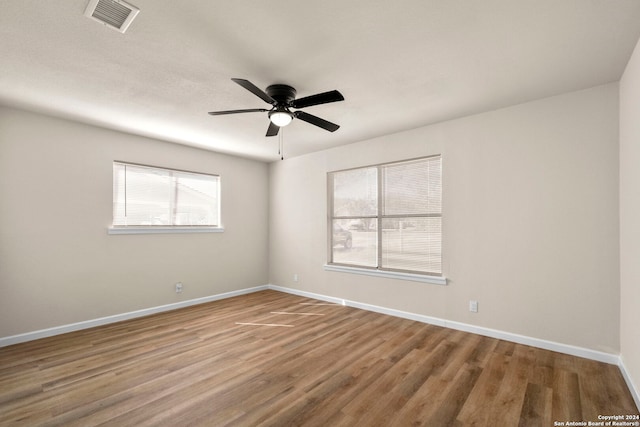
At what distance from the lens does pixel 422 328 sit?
366cm

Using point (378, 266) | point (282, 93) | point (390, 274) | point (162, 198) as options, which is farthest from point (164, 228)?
point (390, 274)

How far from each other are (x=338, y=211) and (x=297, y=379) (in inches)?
117

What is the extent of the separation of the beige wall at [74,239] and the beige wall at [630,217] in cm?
516

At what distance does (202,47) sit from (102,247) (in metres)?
3.16

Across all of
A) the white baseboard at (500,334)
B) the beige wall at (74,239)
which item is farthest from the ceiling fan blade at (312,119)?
the beige wall at (74,239)

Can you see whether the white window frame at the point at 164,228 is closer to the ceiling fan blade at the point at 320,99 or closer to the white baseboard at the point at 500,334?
the white baseboard at the point at 500,334

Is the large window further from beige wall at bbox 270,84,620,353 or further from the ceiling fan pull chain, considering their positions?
the ceiling fan pull chain

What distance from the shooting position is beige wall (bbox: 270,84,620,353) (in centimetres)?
277

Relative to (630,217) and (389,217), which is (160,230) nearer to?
(389,217)

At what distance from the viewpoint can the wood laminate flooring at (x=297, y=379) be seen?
6.57 feet

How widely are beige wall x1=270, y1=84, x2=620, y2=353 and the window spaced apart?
3.09 meters

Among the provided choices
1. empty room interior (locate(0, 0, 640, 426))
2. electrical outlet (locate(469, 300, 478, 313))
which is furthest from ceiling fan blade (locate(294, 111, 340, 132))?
electrical outlet (locate(469, 300, 478, 313))

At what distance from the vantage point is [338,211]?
5039 mm

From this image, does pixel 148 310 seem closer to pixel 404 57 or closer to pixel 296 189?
pixel 296 189
